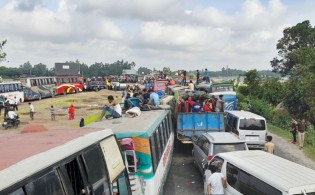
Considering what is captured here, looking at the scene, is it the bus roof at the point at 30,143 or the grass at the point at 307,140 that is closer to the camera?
the bus roof at the point at 30,143

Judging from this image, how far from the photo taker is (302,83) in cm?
3203

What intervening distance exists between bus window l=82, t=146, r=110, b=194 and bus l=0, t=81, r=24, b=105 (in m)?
33.5

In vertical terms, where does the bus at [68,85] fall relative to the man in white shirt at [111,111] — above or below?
below

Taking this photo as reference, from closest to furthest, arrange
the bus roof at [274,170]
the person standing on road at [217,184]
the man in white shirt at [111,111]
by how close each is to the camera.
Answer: the bus roof at [274,170] < the person standing on road at [217,184] < the man in white shirt at [111,111]

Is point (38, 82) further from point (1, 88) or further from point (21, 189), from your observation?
point (21, 189)

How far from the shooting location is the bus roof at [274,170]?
6.75 meters

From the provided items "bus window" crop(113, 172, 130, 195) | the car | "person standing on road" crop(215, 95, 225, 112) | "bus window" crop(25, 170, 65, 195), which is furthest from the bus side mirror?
"person standing on road" crop(215, 95, 225, 112)

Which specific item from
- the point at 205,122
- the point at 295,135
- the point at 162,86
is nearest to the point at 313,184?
the point at 205,122

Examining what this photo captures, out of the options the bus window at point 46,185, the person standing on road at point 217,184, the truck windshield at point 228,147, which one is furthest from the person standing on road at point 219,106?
the bus window at point 46,185

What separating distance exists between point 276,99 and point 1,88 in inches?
1082

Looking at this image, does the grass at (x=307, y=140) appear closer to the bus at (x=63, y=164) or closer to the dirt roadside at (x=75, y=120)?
the dirt roadside at (x=75, y=120)

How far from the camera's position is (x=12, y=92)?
38.6m

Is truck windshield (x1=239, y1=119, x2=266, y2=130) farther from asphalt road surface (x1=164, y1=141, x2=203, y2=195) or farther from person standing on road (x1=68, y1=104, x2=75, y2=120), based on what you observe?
person standing on road (x1=68, y1=104, x2=75, y2=120)

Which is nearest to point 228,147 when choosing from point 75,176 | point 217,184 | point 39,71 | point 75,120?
point 217,184
